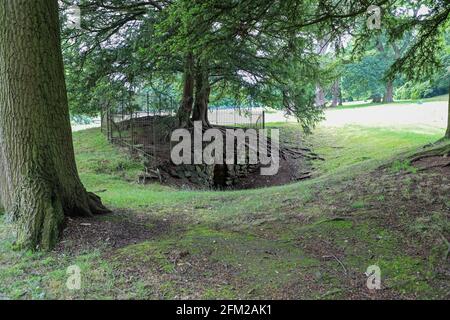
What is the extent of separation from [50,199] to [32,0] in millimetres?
2572

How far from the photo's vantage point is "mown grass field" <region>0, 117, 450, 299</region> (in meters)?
3.64

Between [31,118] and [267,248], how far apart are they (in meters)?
3.50

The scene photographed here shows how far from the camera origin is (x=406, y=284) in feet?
12.1

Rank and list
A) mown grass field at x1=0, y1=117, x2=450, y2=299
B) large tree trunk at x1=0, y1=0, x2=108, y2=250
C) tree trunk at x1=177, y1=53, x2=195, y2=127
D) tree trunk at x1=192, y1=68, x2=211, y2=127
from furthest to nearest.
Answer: tree trunk at x1=192, y1=68, x2=211, y2=127 < tree trunk at x1=177, y1=53, x2=195, y2=127 < large tree trunk at x1=0, y1=0, x2=108, y2=250 < mown grass field at x1=0, y1=117, x2=450, y2=299

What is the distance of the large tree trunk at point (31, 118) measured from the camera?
4.73 meters

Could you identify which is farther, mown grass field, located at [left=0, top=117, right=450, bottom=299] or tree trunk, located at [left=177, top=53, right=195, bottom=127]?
tree trunk, located at [left=177, top=53, right=195, bottom=127]

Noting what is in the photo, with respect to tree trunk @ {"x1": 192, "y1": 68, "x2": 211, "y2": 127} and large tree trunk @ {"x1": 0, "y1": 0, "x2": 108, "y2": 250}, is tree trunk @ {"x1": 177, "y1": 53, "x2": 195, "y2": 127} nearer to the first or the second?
tree trunk @ {"x1": 192, "y1": 68, "x2": 211, "y2": 127}

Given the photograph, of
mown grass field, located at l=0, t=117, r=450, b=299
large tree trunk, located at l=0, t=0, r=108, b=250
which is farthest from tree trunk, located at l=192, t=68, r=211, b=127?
large tree trunk, located at l=0, t=0, r=108, b=250

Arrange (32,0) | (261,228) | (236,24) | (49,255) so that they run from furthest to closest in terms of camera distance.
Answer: (236,24) → (261,228) → (32,0) → (49,255)

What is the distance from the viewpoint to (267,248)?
473cm

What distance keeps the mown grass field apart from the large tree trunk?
1.19 ft
